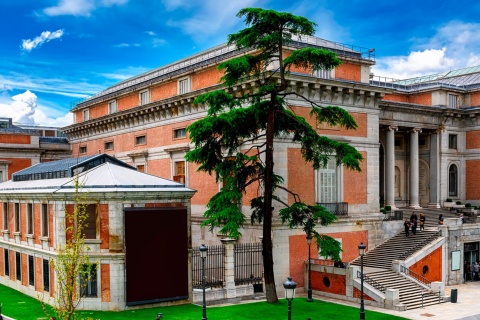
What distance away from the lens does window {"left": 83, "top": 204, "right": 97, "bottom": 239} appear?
2331 cm

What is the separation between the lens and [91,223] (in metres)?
23.4

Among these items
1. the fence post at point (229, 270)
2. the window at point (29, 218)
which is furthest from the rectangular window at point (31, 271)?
the fence post at point (229, 270)

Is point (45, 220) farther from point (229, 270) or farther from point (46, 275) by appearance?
point (229, 270)

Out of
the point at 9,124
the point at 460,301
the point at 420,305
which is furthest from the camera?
the point at 9,124

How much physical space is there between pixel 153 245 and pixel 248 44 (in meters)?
10.1

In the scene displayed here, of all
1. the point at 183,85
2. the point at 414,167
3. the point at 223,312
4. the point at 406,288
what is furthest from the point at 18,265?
the point at 414,167

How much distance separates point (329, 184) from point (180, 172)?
1068 cm

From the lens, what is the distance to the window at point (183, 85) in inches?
1449

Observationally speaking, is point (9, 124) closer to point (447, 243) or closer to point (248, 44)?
point (248, 44)

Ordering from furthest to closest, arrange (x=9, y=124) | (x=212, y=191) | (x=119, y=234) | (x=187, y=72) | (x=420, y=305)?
(x=9, y=124) → (x=187, y=72) → (x=212, y=191) → (x=420, y=305) → (x=119, y=234)

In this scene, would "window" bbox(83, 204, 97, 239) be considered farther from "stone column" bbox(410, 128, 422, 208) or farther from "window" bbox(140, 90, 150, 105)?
"stone column" bbox(410, 128, 422, 208)

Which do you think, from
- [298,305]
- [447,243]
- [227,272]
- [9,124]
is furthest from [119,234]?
[9,124]

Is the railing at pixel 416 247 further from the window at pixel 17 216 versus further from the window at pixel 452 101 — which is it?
the window at pixel 17 216

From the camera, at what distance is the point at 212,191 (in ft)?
110
